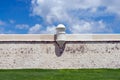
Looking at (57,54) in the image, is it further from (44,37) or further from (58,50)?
(44,37)

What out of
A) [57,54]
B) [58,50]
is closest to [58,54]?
[57,54]

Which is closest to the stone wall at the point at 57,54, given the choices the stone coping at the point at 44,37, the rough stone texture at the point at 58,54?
the rough stone texture at the point at 58,54

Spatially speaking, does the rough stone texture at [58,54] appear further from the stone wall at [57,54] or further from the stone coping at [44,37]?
the stone coping at [44,37]

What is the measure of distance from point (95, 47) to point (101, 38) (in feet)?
2.50

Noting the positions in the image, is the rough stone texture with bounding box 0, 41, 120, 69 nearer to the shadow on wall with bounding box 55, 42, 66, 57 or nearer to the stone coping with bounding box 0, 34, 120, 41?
the shadow on wall with bounding box 55, 42, 66, 57

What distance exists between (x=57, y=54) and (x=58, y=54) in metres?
0.07

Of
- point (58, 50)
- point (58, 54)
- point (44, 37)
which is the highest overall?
point (44, 37)

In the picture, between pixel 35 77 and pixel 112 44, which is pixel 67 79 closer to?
pixel 35 77

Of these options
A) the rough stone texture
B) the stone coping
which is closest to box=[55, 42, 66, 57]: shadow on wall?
the rough stone texture

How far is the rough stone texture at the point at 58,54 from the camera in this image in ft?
85.6

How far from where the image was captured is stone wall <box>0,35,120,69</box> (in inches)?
1027

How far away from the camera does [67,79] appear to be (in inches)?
761

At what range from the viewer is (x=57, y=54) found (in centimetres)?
2612

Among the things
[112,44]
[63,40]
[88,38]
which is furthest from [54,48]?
[112,44]
